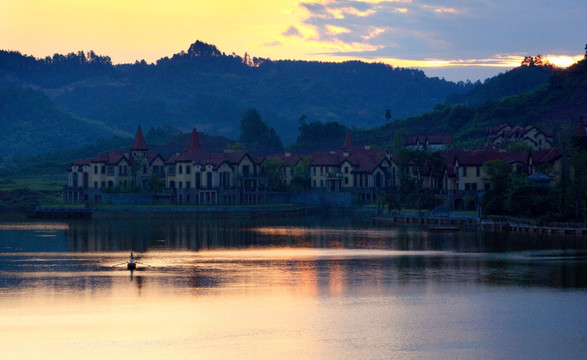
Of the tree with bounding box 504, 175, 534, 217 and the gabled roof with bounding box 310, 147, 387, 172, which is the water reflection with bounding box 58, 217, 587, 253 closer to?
A: the tree with bounding box 504, 175, 534, 217

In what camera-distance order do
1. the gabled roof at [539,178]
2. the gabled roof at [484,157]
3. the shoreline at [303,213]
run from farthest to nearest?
the gabled roof at [484,157] < the gabled roof at [539,178] < the shoreline at [303,213]

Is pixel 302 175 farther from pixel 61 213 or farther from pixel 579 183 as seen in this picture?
pixel 579 183

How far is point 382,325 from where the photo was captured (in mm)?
55531

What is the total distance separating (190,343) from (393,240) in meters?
60.9

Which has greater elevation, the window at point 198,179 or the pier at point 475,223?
the window at point 198,179

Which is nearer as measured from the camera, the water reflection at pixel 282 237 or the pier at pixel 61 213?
the water reflection at pixel 282 237

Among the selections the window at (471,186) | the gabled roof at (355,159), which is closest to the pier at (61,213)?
the gabled roof at (355,159)

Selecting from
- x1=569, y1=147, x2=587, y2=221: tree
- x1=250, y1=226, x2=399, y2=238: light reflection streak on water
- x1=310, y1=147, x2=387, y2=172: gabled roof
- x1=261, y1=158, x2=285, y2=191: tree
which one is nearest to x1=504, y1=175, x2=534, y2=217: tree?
x1=569, y1=147, x2=587, y2=221: tree

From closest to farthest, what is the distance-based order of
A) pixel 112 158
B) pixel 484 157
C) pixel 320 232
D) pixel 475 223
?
pixel 320 232, pixel 475 223, pixel 484 157, pixel 112 158

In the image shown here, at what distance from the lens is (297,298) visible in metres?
65.3

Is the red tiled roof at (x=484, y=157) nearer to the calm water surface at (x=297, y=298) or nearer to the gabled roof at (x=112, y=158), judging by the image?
the calm water surface at (x=297, y=298)

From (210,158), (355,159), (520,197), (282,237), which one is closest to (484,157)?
(520,197)

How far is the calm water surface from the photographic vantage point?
5044cm

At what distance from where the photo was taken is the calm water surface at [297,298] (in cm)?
5044
